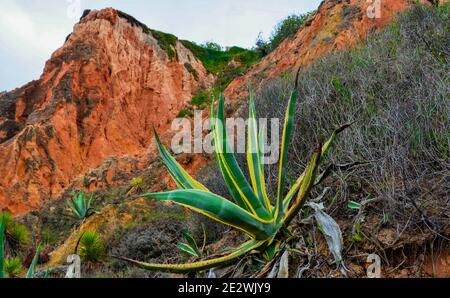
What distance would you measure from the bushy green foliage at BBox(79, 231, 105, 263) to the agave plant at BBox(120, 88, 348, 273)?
401 cm

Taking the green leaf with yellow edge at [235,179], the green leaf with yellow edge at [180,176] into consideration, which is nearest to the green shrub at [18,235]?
the green leaf with yellow edge at [180,176]

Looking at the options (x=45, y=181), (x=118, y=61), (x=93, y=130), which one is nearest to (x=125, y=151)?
(x=93, y=130)

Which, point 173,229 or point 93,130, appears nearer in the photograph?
point 173,229

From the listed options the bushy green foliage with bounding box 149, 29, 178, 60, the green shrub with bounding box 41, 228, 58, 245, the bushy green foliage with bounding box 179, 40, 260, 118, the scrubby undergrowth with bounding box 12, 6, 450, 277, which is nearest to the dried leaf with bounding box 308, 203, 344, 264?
the scrubby undergrowth with bounding box 12, 6, 450, 277

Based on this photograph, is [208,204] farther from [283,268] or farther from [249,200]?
[283,268]

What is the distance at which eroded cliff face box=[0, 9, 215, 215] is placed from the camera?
13.4m

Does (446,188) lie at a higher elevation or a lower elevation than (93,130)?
lower

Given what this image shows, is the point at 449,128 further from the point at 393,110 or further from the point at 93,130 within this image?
the point at 93,130

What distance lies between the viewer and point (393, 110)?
2824 mm

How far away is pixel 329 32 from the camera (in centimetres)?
992

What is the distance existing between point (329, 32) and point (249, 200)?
9.11 meters

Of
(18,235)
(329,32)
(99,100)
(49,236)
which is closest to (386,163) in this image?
(18,235)

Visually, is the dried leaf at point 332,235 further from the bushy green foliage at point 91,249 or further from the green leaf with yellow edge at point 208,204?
the bushy green foliage at point 91,249
